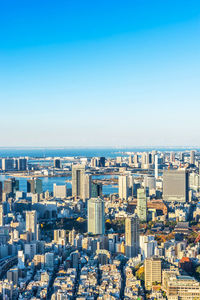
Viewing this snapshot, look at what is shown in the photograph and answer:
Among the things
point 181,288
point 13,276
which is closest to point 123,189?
point 13,276

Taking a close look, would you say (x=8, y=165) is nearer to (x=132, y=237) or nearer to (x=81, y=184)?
(x=81, y=184)

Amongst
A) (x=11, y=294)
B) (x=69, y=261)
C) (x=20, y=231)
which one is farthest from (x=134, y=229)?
(x=11, y=294)

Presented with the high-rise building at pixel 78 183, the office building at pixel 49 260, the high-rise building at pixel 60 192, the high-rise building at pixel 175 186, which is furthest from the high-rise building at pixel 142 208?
the office building at pixel 49 260

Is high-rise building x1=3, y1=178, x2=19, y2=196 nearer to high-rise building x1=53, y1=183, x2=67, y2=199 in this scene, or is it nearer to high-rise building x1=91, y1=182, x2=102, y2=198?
high-rise building x1=53, y1=183, x2=67, y2=199

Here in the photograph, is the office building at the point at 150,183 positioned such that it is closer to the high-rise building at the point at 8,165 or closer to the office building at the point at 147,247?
the office building at the point at 147,247

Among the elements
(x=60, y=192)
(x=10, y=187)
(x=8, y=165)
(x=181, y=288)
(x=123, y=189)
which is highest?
(x=8, y=165)

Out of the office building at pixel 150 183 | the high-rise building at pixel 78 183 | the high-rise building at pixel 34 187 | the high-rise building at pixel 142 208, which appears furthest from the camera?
the office building at pixel 150 183
